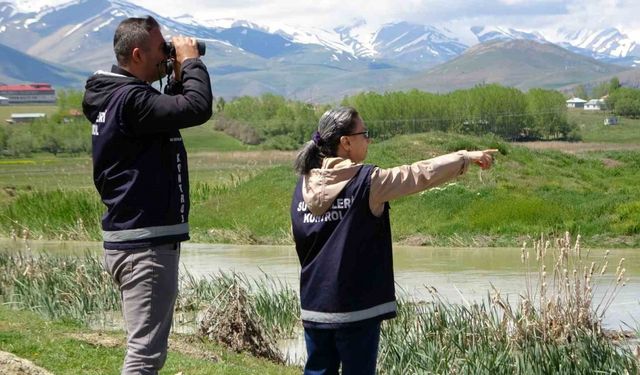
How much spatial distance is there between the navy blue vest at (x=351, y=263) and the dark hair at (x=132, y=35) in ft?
3.71

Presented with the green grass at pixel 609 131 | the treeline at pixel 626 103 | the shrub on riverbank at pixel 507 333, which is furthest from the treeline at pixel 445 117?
the shrub on riverbank at pixel 507 333

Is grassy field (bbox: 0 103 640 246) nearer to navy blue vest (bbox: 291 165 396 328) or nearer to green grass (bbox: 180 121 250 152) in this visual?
navy blue vest (bbox: 291 165 396 328)

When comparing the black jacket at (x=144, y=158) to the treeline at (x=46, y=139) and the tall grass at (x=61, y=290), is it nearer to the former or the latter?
the tall grass at (x=61, y=290)

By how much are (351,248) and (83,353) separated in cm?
353

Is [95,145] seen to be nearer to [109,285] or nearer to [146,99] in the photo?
[146,99]

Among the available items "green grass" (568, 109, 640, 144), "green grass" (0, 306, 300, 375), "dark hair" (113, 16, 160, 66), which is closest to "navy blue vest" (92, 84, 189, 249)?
"dark hair" (113, 16, 160, 66)

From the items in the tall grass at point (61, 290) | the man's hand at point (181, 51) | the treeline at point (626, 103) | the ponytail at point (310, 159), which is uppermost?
the man's hand at point (181, 51)

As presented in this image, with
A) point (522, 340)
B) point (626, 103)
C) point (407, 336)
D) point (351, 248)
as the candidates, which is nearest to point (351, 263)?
point (351, 248)

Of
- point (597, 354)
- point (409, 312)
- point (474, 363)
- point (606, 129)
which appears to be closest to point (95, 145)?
point (474, 363)

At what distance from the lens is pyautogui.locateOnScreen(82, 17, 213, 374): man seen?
5.37 m

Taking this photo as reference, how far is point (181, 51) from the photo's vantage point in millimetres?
5504

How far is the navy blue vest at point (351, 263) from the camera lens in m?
5.38

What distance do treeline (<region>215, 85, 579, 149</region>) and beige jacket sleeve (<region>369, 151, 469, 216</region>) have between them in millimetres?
76155

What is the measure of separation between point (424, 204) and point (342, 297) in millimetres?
22379
